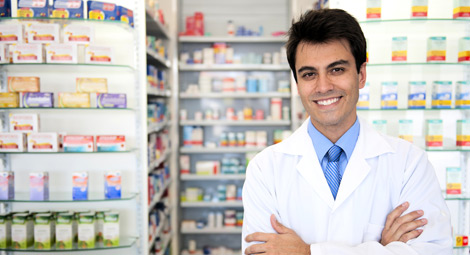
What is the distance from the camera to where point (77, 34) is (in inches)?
113

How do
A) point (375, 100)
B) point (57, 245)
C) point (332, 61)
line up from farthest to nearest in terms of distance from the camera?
point (375, 100)
point (57, 245)
point (332, 61)

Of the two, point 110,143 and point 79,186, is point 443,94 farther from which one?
point 79,186

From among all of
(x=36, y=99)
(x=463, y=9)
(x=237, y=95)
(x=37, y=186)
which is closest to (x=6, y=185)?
(x=37, y=186)

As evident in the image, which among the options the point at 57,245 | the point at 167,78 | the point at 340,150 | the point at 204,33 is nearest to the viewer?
the point at 340,150

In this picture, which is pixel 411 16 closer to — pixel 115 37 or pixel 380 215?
pixel 380 215

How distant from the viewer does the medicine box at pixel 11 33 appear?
284 centimetres

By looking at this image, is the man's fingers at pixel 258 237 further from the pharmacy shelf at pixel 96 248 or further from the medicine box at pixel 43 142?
the medicine box at pixel 43 142

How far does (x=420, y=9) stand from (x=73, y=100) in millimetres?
2610

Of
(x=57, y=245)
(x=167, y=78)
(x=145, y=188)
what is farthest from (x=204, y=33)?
(x=57, y=245)

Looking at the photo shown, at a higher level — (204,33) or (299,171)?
(204,33)

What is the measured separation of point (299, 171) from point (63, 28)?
217cm

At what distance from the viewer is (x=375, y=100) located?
3.06 metres

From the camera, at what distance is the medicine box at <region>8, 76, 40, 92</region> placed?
286 cm

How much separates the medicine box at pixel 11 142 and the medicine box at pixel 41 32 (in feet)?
2.23
